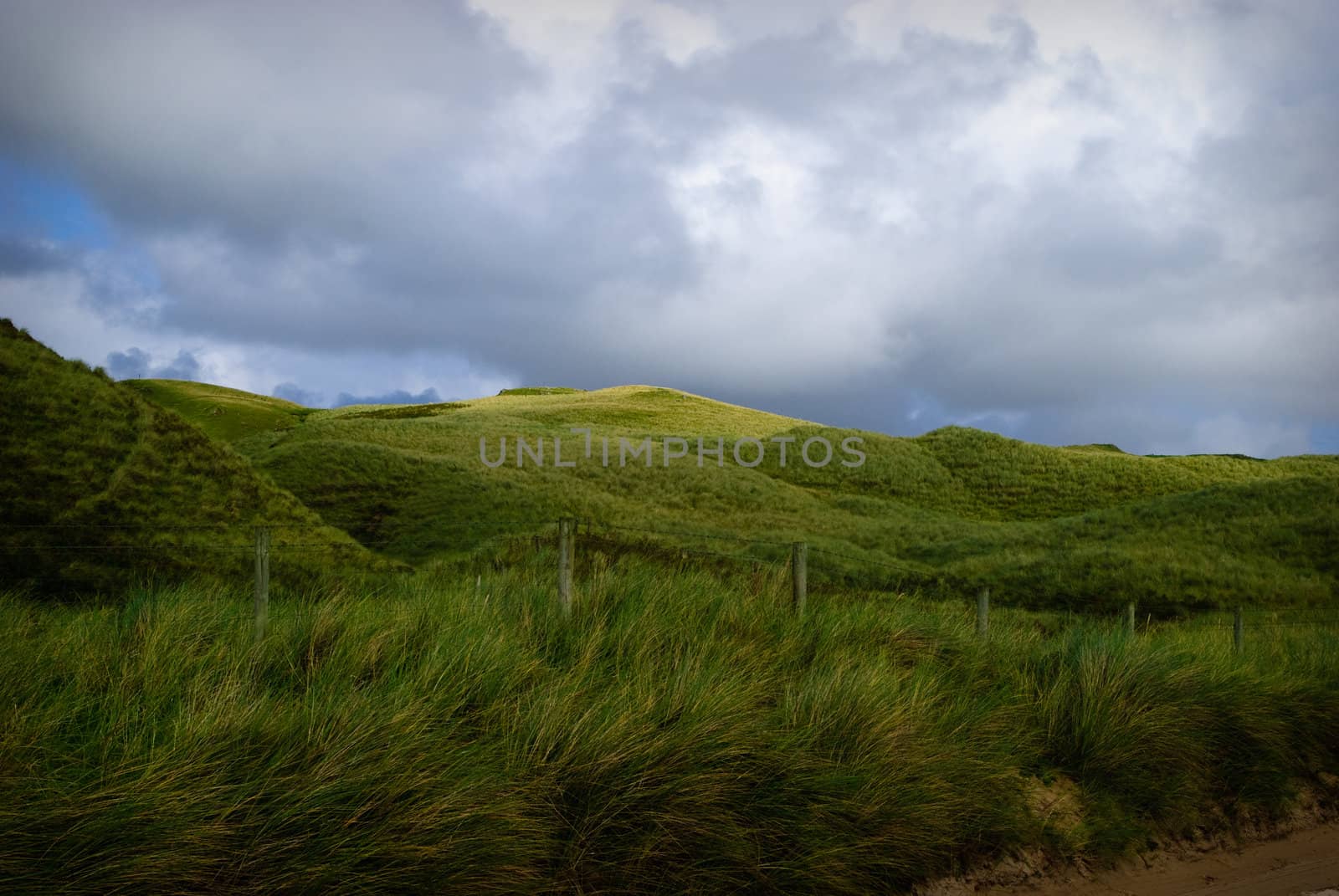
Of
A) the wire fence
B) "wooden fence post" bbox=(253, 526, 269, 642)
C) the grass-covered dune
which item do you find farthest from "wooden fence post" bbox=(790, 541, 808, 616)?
"wooden fence post" bbox=(253, 526, 269, 642)

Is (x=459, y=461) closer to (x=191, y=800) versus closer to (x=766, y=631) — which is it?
(x=766, y=631)

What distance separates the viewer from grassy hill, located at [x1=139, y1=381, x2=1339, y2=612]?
2312 cm

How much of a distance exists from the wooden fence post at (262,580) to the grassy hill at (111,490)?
642 centimetres

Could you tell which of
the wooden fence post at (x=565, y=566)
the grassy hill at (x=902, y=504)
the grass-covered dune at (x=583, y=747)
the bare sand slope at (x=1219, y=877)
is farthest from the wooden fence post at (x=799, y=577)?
the grassy hill at (x=902, y=504)

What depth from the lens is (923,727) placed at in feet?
20.4

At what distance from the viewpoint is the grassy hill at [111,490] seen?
13547 millimetres

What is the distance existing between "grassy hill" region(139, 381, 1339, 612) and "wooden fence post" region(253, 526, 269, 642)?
4.55 m

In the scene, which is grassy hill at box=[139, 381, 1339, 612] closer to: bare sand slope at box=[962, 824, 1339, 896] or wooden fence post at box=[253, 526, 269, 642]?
wooden fence post at box=[253, 526, 269, 642]

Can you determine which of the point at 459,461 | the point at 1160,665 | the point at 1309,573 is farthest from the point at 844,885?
the point at 459,461

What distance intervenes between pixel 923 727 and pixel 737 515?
1056 inches

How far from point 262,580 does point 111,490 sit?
12058mm

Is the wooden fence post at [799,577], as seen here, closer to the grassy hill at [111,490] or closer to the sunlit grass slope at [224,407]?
the grassy hill at [111,490]

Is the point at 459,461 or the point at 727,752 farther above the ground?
→ the point at 459,461

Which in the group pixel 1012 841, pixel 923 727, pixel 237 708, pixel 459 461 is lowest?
pixel 1012 841
